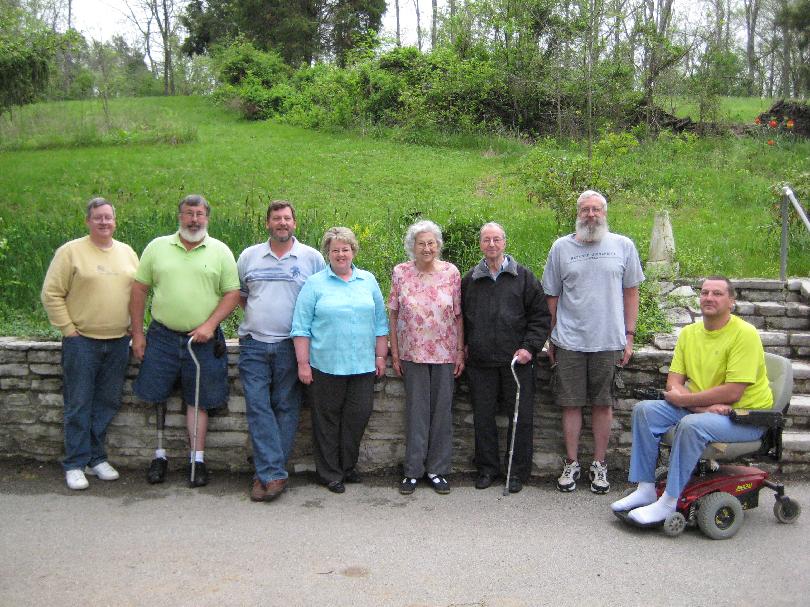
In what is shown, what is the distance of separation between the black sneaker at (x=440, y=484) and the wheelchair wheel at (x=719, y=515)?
4.96ft

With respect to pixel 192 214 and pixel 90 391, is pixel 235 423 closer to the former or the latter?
pixel 90 391

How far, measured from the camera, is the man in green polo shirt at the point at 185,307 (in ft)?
16.2

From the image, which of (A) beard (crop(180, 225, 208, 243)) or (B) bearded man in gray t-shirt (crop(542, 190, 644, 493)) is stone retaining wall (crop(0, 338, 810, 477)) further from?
(A) beard (crop(180, 225, 208, 243))

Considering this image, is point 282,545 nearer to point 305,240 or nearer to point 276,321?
point 276,321

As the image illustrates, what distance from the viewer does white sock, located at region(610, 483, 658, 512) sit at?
14.8 ft

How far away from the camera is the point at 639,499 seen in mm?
4508

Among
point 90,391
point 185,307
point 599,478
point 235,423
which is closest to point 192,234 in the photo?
point 185,307

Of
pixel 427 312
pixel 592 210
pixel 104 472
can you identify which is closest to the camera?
pixel 592 210

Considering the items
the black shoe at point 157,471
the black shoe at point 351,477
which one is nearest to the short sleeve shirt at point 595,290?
the black shoe at point 351,477

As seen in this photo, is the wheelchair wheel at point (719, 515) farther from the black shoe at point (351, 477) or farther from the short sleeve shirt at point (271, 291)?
the short sleeve shirt at point (271, 291)

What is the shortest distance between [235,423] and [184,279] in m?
1.12

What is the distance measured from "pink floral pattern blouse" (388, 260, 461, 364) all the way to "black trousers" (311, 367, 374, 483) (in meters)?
0.37

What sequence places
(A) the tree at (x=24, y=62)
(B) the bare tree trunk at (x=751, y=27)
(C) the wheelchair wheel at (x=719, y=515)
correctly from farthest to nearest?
(B) the bare tree trunk at (x=751, y=27)
(A) the tree at (x=24, y=62)
(C) the wheelchair wheel at (x=719, y=515)

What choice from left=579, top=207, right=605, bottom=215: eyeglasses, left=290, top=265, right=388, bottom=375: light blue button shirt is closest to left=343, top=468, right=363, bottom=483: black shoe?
left=290, top=265, right=388, bottom=375: light blue button shirt
